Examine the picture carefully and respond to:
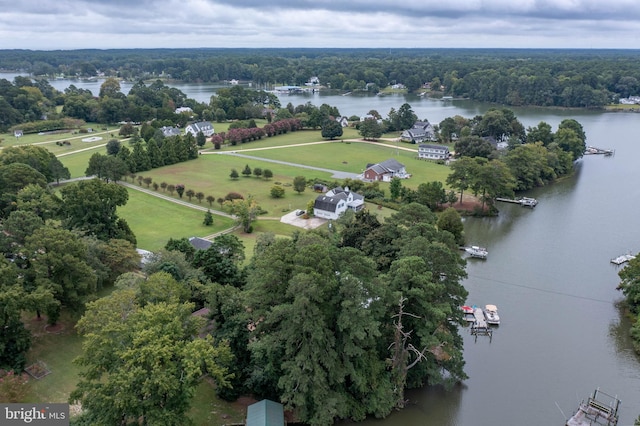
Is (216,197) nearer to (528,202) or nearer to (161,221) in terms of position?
(161,221)

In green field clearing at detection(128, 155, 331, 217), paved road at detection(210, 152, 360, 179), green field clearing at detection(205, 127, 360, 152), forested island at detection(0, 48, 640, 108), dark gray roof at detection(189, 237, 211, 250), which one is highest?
forested island at detection(0, 48, 640, 108)

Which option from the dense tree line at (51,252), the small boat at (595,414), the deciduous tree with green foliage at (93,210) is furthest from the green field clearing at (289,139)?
the small boat at (595,414)

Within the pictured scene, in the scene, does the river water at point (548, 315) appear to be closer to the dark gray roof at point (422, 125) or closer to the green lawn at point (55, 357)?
the green lawn at point (55, 357)

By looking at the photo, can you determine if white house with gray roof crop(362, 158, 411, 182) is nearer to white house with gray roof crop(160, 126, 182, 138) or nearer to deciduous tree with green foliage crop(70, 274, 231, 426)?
white house with gray roof crop(160, 126, 182, 138)

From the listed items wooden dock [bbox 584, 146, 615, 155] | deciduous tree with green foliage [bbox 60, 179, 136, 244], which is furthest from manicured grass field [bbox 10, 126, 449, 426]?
wooden dock [bbox 584, 146, 615, 155]

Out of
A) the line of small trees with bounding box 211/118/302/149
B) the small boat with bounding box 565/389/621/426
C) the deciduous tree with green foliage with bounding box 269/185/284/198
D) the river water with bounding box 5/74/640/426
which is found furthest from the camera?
the line of small trees with bounding box 211/118/302/149

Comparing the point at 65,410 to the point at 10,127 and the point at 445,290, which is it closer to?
Result: the point at 445,290
